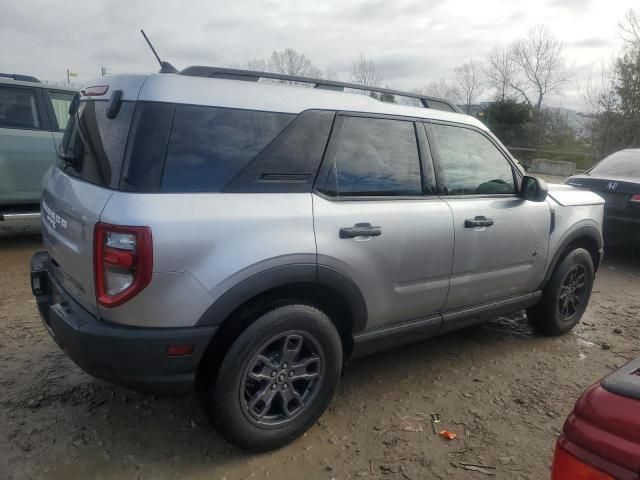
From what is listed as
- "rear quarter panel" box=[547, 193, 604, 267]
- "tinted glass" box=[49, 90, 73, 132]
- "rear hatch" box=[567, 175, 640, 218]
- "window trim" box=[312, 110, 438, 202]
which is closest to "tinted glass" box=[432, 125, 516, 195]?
"window trim" box=[312, 110, 438, 202]

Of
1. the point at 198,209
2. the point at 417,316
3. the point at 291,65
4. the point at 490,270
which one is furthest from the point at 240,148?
the point at 291,65

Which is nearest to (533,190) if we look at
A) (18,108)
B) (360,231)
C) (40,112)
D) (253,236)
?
(360,231)

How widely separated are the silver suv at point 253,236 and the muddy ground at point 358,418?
0.93 feet

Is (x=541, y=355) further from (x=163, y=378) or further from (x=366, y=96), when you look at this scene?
(x=163, y=378)

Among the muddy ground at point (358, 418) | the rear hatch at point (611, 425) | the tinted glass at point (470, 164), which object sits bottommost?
the muddy ground at point (358, 418)

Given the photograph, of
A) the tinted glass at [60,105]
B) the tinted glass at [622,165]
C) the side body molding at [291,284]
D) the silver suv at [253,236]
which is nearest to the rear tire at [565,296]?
the silver suv at [253,236]

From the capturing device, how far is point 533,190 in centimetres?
375

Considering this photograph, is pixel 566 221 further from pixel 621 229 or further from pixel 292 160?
pixel 621 229

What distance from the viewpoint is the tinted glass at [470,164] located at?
341cm

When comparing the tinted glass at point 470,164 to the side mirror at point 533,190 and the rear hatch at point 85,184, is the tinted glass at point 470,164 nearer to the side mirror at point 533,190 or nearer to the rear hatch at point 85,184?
the side mirror at point 533,190

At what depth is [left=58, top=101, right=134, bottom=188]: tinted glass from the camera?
2.38 meters

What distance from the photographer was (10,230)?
745 centimetres

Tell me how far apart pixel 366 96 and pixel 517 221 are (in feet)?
4.75

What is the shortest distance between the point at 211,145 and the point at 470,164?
1897 mm
